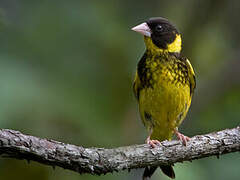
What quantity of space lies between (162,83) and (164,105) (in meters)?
0.21

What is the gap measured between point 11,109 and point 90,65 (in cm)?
144

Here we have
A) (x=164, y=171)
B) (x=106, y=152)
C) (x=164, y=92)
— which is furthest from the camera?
(x=164, y=92)

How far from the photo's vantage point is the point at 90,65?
482 cm

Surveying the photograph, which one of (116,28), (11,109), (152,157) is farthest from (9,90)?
(116,28)

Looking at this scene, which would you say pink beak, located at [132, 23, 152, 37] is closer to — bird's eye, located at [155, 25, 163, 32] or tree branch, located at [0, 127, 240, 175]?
bird's eye, located at [155, 25, 163, 32]

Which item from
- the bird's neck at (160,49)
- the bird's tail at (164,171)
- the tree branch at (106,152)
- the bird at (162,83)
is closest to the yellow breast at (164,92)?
the bird at (162,83)

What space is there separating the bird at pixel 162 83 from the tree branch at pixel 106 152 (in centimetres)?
70

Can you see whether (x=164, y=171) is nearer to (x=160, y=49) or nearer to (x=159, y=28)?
(x=160, y=49)

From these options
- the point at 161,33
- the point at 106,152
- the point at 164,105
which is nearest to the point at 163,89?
the point at 164,105

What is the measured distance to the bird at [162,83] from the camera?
4453 millimetres

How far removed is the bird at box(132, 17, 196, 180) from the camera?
4453 mm

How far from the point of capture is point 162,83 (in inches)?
175

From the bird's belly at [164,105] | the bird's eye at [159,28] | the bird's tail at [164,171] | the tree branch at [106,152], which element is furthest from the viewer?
the bird's eye at [159,28]

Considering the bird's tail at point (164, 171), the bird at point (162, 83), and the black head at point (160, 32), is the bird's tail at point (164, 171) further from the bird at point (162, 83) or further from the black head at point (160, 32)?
the black head at point (160, 32)
